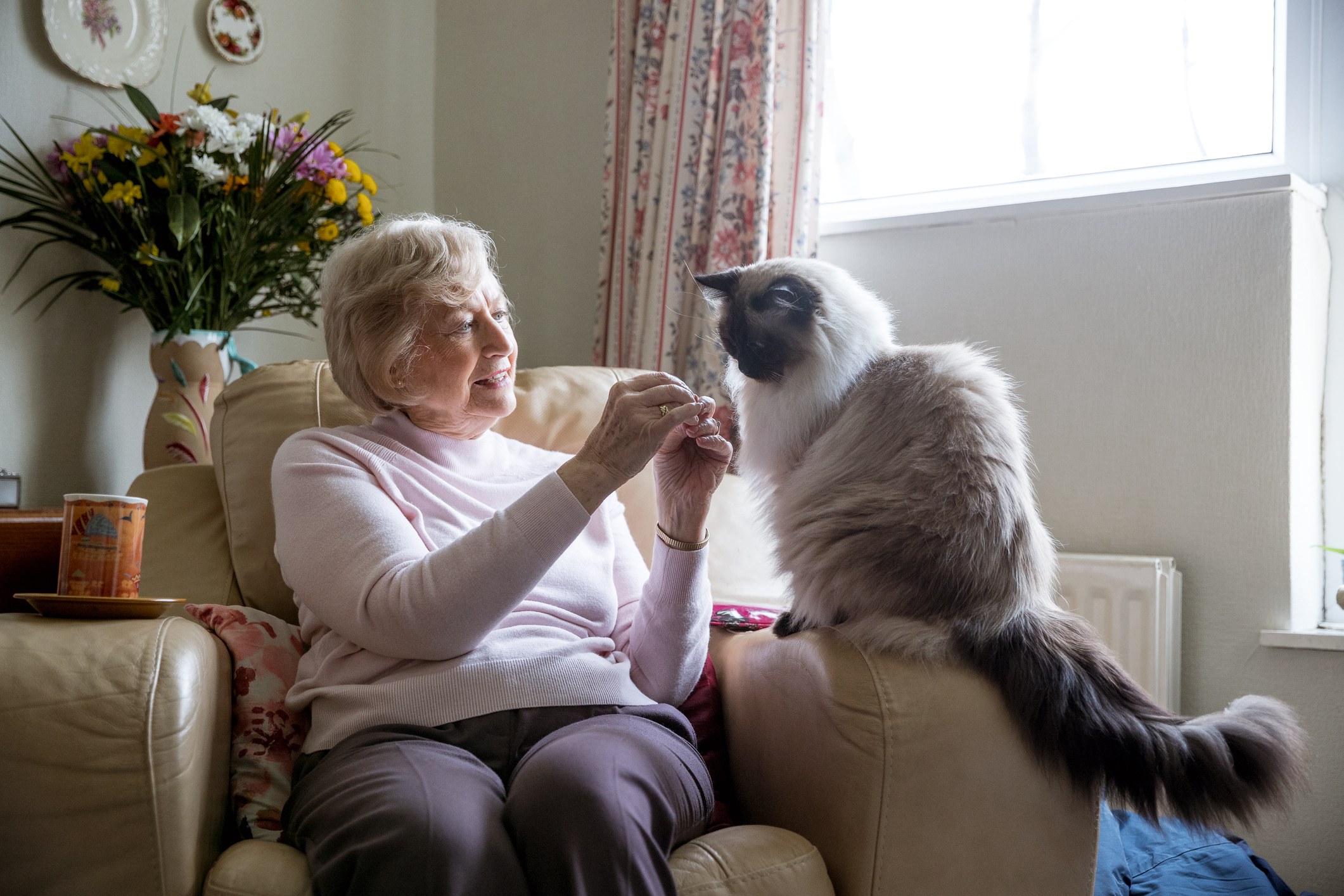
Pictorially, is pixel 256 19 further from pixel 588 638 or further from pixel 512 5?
pixel 588 638

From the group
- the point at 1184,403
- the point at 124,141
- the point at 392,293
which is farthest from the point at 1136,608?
the point at 124,141

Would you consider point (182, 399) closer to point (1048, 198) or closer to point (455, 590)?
point (455, 590)

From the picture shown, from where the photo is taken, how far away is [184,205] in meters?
1.83

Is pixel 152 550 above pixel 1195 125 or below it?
below

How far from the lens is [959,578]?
1.10 metres

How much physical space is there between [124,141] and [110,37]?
0.42 m

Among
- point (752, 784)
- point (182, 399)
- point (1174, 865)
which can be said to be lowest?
point (1174, 865)

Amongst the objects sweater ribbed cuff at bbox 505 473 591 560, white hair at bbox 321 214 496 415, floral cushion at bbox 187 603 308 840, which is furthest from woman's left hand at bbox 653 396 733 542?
floral cushion at bbox 187 603 308 840

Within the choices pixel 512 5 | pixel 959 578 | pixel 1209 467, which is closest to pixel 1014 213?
pixel 1209 467

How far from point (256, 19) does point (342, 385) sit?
1.60m

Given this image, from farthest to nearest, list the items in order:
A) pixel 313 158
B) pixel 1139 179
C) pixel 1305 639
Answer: pixel 1139 179 → pixel 313 158 → pixel 1305 639

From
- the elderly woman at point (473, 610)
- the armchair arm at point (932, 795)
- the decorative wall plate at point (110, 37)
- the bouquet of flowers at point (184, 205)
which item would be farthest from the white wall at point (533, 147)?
the armchair arm at point (932, 795)

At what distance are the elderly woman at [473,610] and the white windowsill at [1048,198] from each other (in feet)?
4.00

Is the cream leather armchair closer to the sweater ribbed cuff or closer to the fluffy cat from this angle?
the fluffy cat
